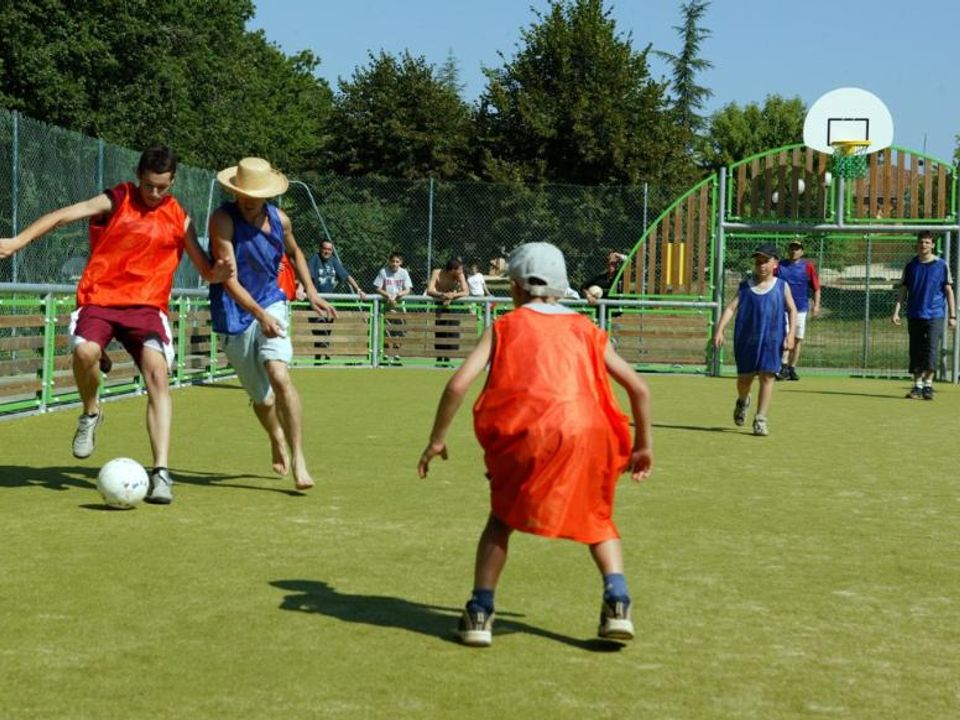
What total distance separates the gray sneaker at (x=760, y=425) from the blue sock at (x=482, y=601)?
8881 millimetres

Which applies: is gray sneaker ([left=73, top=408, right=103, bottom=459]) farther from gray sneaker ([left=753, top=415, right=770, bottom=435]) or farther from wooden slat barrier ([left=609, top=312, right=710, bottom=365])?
wooden slat barrier ([left=609, top=312, right=710, bottom=365])

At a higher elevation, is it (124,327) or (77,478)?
(124,327)

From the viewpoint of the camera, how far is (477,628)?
5.46m

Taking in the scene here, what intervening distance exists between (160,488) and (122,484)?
0.36 meters

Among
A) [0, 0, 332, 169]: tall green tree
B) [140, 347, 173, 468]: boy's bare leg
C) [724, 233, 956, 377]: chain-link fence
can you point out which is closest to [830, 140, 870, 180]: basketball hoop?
[724, 233, 956, 377]: chain-link fence

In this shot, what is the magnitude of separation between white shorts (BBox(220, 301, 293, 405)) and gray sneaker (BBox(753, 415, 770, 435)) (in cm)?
597

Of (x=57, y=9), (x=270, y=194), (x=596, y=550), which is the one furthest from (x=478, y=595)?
(x=57, y=9)

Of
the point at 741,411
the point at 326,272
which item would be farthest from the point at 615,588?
the point at 326,272

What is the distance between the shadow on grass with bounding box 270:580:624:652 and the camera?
223 inches

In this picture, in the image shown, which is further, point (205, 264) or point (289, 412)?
point (289, 412)

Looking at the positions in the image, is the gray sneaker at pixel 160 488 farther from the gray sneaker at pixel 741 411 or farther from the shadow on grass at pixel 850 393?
the shadow on grass at pixel 850 393

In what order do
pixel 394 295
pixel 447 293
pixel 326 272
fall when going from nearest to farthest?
1. pixel 326 272
2. pixel 447 293
3. pixel 394 295

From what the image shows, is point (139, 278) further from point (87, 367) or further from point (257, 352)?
point (257, 352)

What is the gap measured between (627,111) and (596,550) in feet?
141
